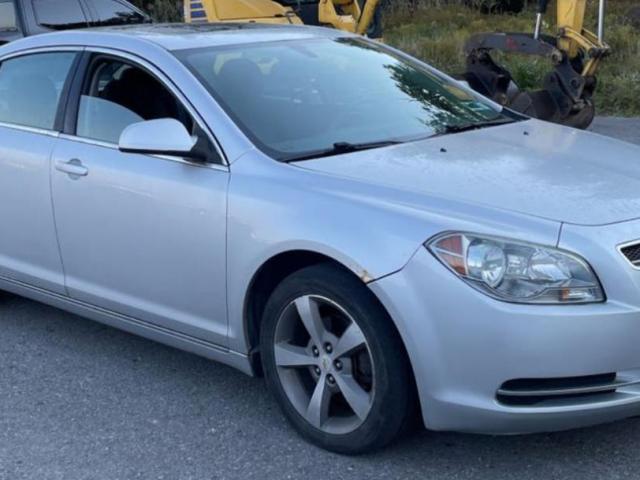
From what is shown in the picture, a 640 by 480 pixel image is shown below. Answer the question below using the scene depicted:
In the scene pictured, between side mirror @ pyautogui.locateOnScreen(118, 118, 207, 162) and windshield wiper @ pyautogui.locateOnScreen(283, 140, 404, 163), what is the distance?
1.38ft

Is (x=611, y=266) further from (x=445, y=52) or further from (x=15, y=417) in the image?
(x=445, y=52)

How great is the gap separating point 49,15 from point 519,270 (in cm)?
1077

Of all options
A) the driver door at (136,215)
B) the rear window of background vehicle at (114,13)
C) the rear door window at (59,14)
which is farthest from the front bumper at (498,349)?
the rear window of background vehicle at (114,13)

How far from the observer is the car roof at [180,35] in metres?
4.73

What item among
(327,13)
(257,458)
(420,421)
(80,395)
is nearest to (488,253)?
(420,421)

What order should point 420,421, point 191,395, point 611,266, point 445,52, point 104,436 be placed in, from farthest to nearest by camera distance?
point 445,52 → point 191,395 → point 104,436 → point 420,421 → point 611,266

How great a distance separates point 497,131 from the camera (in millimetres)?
4695

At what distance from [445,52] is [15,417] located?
461 inches

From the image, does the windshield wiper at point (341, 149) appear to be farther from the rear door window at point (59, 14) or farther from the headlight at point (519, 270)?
the rear door window at point (59, 14)

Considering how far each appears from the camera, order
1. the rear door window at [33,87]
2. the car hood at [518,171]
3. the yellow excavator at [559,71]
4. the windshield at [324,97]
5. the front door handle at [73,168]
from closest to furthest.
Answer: the car hood at [518,171]
the windshield at [324,97]
the front door handle at [73,168]
the rear door window at [33,87]
the yellow excavator at [559,71]

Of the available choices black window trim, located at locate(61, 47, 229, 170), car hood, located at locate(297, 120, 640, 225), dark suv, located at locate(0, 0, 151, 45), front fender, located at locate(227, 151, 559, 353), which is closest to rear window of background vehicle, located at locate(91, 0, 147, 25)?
dark suv, located at locate(0, 0, 151, 45)

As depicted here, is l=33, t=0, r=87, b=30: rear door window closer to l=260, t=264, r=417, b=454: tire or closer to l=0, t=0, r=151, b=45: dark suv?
l=0, t=0, r=151, b=45: dark suv

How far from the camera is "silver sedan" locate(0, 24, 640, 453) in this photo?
3361 mm

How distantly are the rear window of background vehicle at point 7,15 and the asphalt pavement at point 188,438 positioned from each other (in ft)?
27.8
